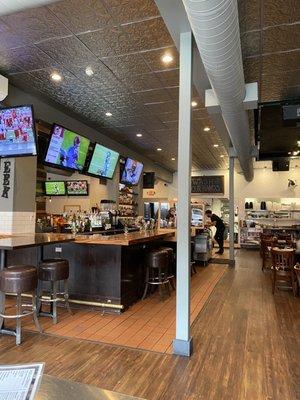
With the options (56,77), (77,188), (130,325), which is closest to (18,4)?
(56,77)

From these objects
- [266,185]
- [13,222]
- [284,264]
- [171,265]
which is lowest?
[171,265]

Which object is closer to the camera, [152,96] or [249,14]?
[249,14]

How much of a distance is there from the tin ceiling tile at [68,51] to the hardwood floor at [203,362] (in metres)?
3.74

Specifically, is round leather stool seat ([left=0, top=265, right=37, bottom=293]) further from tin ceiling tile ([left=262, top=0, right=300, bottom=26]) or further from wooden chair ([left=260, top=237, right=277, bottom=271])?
wooden chair ([left=260, top=237, right=277, bottom=271])

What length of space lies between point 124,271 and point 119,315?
648mm

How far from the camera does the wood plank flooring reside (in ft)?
11.7

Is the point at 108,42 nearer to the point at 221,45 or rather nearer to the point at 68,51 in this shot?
the point at 68,51

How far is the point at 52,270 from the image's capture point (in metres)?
4.05

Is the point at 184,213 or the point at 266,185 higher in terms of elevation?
the point at 266,185

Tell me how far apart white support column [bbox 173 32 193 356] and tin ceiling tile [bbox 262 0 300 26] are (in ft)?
2.95

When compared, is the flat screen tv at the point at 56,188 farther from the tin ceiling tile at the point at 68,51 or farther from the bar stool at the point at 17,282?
the bar stool at the point at 17,282

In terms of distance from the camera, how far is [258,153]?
900 cm

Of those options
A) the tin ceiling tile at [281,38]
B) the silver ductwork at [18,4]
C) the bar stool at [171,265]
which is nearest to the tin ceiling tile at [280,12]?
the tin ceiling tile at [281,38]

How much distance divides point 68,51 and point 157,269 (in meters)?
3.86
